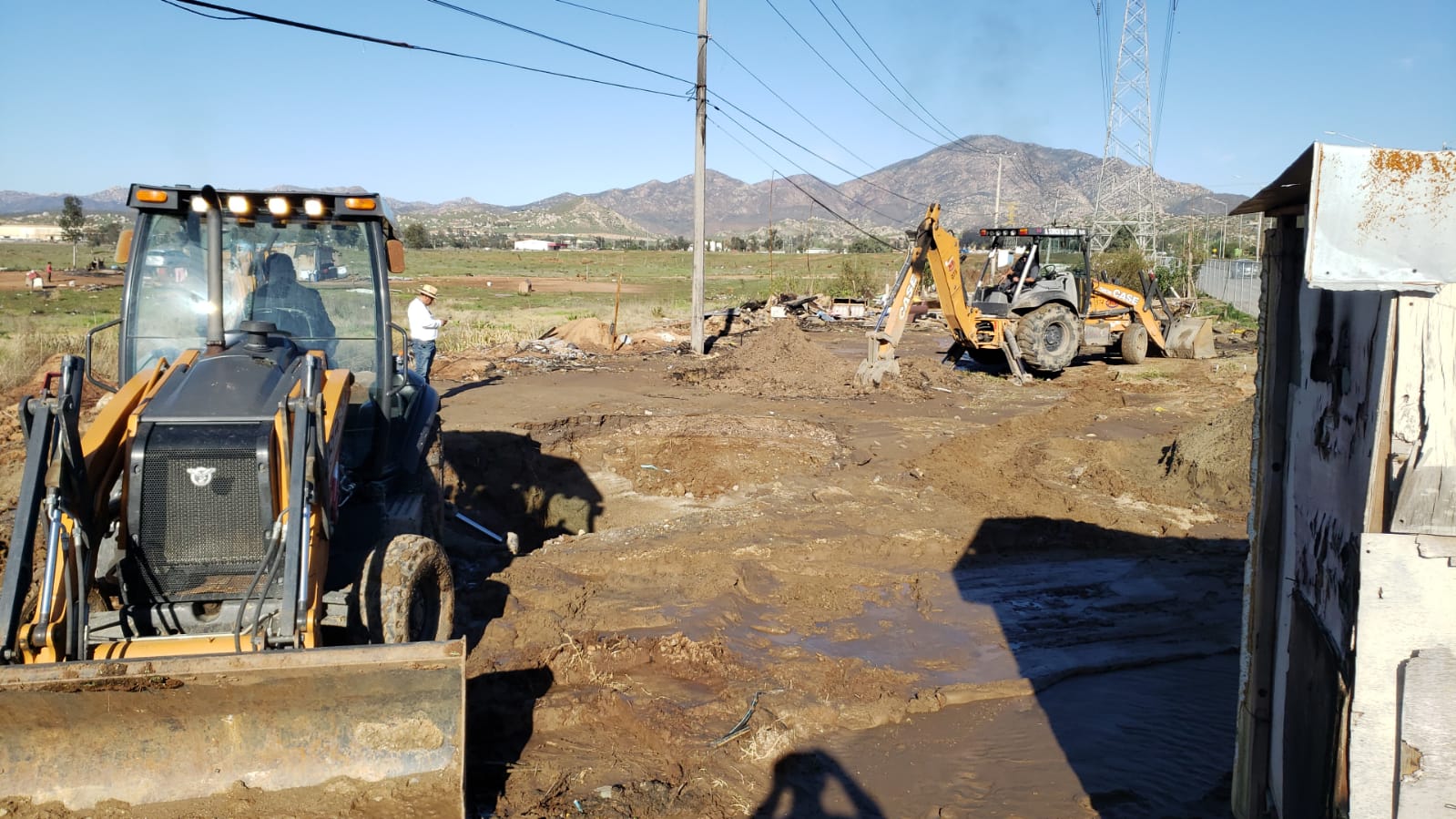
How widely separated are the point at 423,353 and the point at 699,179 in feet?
33.8

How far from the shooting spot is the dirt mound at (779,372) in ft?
55.8

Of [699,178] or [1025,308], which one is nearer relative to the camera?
[1025,308]

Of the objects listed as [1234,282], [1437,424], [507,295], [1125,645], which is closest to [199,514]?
[1437,424]

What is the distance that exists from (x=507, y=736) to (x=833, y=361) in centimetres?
1489

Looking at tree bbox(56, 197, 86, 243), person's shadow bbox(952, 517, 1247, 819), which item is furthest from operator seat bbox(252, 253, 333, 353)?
tree bbox(56, 197, 86, 243)

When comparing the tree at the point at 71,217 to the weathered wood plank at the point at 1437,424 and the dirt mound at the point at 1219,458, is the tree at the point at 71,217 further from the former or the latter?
the weathered wood plank at the point at 1437,424

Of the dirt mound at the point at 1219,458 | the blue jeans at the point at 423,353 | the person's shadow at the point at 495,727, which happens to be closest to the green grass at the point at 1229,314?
the dirt mound at the point at 1219,458

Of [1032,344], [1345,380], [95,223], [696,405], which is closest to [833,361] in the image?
[1032,344]

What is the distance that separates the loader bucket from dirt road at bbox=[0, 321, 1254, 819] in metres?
0.16

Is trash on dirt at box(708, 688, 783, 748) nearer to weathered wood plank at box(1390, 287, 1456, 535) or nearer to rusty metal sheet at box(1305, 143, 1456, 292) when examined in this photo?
weathered wood plank at box(1390, 287, 1456, 535)

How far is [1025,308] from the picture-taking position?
62.2 feet

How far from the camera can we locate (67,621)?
14.4 ft

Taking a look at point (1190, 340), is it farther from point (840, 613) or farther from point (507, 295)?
point (507, 295)

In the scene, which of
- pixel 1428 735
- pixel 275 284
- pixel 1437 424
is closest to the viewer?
pixel 1437 424
